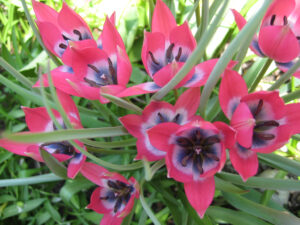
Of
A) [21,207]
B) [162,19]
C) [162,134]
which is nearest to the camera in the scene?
[162,134]

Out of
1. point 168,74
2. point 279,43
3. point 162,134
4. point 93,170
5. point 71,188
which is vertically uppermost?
point 279,43

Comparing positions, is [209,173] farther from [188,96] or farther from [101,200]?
[101,200]

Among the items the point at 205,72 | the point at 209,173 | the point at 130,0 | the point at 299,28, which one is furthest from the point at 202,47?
the point at 130,0

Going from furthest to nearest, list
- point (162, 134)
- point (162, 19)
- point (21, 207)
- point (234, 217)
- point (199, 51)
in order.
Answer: point (21, 207), point (234, 217), point (162, 19), point (162, 134), point (199, 51)

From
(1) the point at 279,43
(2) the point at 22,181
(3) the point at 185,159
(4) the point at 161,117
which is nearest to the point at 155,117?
(4) the point at 161,117

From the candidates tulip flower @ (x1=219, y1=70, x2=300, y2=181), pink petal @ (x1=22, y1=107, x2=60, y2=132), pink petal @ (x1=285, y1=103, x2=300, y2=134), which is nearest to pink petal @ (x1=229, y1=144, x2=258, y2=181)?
tulip flower @ (x1=219, y1=70, x2=300, y2=181)

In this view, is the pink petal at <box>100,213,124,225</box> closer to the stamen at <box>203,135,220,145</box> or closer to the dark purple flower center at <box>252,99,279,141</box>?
the stamen at <box>203,135,220,145</box>

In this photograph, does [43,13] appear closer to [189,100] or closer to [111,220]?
[189,100]
